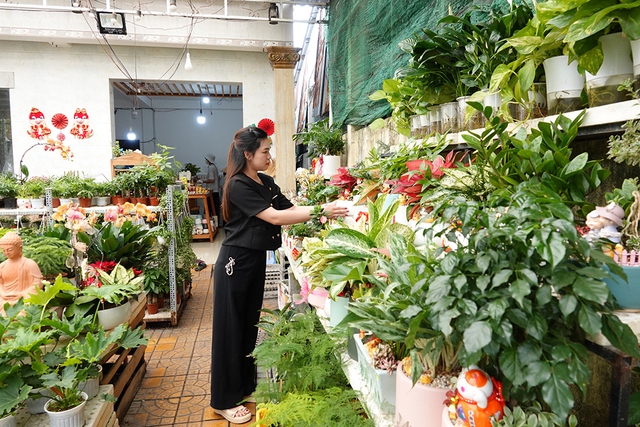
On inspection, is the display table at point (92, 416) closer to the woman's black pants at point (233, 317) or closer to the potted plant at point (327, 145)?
the woman's black pants at point (233, 317)

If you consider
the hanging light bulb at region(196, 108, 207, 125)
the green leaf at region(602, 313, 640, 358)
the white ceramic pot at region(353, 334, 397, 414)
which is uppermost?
the hanging light bulb at region(196, 108, 207, 125)

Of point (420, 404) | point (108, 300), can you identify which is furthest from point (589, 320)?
point (108, 300)

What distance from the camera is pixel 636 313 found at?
828 millimetres

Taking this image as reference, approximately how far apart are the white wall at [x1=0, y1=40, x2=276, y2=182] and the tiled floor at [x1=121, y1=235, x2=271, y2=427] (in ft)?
13.7

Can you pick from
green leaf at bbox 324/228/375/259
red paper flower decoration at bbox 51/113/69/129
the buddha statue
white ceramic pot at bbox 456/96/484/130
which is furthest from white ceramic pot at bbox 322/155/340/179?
red paper flower decoration at bbox 51/113/69/129

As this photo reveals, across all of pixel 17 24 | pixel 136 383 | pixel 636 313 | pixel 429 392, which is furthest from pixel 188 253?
pixel 17 24

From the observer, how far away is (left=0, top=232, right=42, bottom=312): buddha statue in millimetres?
2551

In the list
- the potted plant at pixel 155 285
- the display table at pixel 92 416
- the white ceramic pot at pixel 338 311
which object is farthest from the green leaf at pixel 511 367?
the potted plant at pixel 155 285

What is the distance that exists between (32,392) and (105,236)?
1.61 meters

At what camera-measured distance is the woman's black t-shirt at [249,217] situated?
2502 mm

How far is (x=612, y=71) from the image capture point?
3.08ft

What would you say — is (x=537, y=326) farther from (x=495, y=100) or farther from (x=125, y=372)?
(x=125, y=372)

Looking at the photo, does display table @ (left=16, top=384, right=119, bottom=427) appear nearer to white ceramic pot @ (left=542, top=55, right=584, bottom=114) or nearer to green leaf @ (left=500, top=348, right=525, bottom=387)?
green leaf @ (left=500, top=348, right=525, bottom=387)

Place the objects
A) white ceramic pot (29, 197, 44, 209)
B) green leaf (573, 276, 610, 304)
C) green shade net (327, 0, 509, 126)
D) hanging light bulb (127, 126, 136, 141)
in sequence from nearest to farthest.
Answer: green leaf (573, 276, 610, 304)
green shade net (327, 0, 509, 126)
white ceramic pot (29, 197, 44, 209)
hanging light bulb (127, 126, 136, 141)
